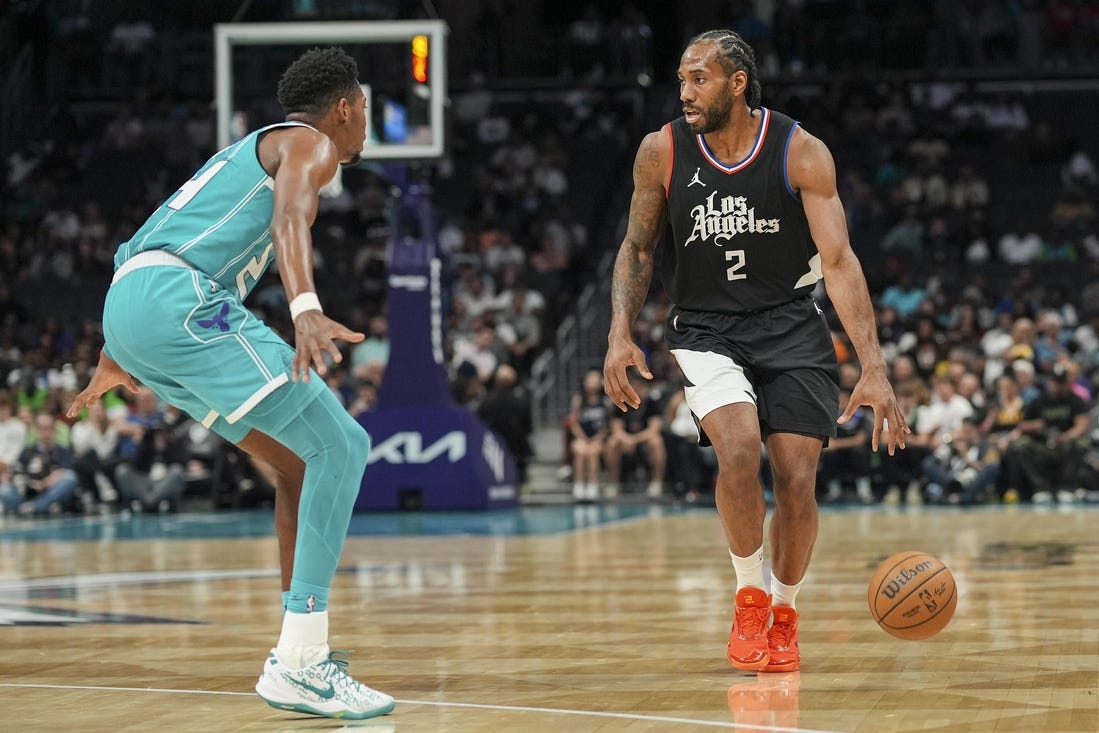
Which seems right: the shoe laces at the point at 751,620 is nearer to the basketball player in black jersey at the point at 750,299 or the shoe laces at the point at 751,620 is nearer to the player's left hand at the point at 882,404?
the basketball player in black jersey at the point at 750,299

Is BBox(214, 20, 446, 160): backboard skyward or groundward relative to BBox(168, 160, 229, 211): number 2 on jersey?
skyward

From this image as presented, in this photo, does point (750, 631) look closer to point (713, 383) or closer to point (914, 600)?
point (914, 600)

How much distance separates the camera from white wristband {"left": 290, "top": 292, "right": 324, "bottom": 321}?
165 inches

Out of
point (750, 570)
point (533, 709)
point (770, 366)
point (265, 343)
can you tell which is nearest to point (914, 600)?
point (750, 570)

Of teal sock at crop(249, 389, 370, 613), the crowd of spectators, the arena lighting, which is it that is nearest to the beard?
teal sock at crop(249, 389, 370, 613)

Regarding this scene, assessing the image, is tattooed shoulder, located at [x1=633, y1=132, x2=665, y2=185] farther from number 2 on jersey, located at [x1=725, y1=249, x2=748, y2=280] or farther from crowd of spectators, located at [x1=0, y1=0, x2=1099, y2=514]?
crowd of spectators, located at [x1=0, y1=0, x2=1099, y2=514]

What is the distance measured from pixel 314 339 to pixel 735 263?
1.98 m

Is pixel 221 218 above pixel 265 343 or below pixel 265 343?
above

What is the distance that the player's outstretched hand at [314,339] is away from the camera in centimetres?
408

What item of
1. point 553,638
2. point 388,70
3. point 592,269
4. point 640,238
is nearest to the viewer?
point 640,238

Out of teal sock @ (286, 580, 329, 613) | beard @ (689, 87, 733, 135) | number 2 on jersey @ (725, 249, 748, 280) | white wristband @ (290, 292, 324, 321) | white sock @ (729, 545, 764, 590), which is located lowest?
white sock @ (729, 545, 764, 590)

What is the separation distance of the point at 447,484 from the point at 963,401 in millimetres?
5486

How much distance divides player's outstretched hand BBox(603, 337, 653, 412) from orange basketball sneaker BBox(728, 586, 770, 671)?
0.78 m

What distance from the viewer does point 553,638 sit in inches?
247
